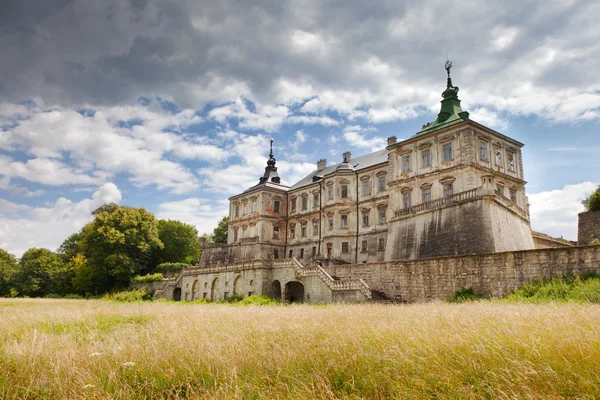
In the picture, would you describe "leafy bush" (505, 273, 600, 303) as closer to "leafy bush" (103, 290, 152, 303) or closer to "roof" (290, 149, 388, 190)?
"roof" (290, 149, 388, 190)

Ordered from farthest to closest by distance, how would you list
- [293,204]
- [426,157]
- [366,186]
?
[293,204] < [366,186] < [426,157]

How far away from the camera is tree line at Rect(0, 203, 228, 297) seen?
49469 mm

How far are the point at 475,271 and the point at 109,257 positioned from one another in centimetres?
4171

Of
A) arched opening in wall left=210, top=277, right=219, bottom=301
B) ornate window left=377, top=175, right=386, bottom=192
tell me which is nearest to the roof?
ornate window left=377, top=175, right=386, bottom=192

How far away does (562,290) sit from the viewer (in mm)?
15969

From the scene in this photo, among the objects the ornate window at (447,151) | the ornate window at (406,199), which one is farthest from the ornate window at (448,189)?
the ornate window at (406,199)

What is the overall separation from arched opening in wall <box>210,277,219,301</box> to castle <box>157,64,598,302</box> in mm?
96

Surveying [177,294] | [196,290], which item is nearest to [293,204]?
[196,290]

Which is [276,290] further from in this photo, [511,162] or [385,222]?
[511,162]

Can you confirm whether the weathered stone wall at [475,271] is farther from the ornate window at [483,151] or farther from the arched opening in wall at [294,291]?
the ornate window at [483,151]

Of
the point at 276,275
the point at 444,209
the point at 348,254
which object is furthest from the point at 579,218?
the point at 276,275

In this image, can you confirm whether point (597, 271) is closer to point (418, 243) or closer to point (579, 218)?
point (418, 243)

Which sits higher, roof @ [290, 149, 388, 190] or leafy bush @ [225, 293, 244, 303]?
roof @ [290, 149, 388, 190]

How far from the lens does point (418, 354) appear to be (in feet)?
22.1
